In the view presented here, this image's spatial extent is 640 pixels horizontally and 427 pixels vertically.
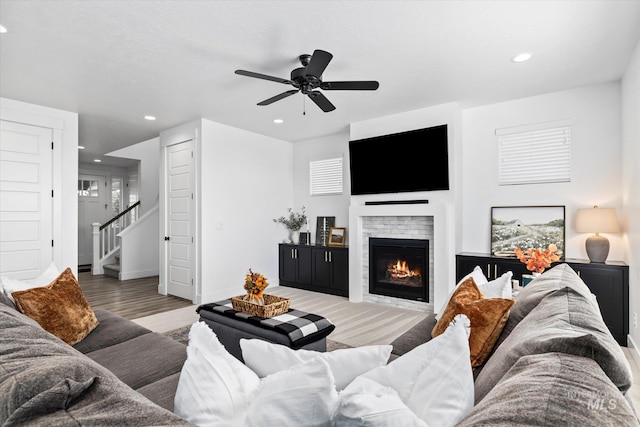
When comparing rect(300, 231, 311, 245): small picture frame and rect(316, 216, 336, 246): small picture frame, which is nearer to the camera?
rect(316, 216, 336, 246): small picture frame

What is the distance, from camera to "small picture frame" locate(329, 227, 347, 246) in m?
5.75

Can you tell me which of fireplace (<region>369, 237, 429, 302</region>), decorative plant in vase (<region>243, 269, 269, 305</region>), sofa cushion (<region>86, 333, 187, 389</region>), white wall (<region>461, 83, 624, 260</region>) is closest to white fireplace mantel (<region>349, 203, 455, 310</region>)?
fireplace (<region>369, 237, 429, 302</region>)

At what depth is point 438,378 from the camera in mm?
866

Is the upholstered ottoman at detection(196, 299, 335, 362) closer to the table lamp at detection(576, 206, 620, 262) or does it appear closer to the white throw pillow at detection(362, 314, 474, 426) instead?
the white throw pillow at detection(362, 314, 474, 426)

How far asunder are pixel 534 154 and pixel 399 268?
2.23 metres

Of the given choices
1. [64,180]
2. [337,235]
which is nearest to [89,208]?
[64,180]

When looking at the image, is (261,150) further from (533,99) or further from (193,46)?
(533,99)

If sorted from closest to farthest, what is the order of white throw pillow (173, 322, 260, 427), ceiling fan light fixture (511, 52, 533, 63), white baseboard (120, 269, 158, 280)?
white throw pillow (173, 322, 260, 427)
ceiling fan light fixture (511, 52, 533, 63)
white baseboard (120, 269, 158, 280)

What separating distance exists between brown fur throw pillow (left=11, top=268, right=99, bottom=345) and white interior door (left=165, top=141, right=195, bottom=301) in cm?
293

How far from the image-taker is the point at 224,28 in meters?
2.55

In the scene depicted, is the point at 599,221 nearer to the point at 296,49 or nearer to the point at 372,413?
the point at 296,49

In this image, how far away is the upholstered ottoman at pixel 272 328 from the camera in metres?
2.30

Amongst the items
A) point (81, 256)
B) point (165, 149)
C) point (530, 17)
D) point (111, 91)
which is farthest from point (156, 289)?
point (530, 17)

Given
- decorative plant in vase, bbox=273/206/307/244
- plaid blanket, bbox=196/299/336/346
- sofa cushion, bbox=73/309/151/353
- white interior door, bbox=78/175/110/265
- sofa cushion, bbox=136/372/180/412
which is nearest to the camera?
sofa cushion, bbox=136/372/180/412
